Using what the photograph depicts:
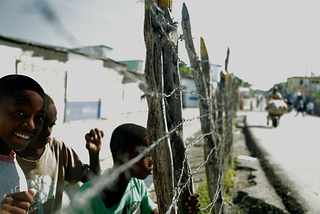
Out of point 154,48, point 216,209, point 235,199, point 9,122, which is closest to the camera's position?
point 9,122

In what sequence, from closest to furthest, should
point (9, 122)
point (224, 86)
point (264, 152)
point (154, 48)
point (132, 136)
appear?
point (9, 122)
point (154, 48)
point (132, 136)
point (224, 86)
point (264, 152)

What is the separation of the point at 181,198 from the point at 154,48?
0.85m

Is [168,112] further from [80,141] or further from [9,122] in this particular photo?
[80,141]

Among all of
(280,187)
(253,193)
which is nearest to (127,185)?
(253,193)

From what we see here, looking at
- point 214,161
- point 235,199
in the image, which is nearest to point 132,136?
point 214,161

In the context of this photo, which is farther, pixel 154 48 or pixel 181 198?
pixel 181 198

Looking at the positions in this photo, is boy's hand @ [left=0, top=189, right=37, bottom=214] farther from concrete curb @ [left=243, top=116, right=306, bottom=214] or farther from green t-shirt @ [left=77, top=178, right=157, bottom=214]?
concrete curb @ [left=243, top=116, right=306, bottom=214]

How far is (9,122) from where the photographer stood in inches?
42.5

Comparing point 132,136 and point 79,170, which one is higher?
point 132,136

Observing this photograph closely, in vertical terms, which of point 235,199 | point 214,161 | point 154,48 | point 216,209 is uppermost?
point 154,48

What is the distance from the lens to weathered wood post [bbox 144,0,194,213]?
1.23 m

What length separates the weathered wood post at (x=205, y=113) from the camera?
2.29 m

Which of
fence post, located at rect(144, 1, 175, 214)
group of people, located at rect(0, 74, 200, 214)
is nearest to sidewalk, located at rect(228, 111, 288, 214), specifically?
group of people, located at rect(0, 74, 200, 214)

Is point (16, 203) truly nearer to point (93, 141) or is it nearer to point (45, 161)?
point (45, 161)
